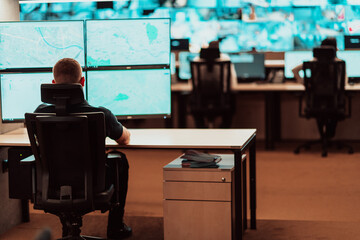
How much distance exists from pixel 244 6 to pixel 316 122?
3.05 m

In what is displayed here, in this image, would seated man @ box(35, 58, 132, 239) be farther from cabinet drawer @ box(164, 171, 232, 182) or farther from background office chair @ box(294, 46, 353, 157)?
background office chair @ box(294, 46, 353, 157)

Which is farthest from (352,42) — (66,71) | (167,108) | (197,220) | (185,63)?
(66,71)

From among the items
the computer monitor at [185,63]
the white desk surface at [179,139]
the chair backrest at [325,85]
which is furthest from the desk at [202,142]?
the computer monitor at [185,63]

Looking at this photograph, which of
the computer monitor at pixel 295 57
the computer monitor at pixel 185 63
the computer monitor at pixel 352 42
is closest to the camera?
the computer monitor at pixel 295 57

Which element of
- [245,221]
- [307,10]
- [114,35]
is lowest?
[245,221]

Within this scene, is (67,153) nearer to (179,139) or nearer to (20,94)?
(179,139)

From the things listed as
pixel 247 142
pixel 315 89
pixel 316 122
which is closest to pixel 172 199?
pixel 247 142

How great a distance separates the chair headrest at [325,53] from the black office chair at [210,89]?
0.99 meters

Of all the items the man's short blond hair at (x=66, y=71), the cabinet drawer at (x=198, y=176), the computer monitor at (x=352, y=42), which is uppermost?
the computer monitor at (x=352, y=42)

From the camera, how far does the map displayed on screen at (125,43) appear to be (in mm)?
4176

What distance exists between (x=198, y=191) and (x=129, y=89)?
0.93 metres

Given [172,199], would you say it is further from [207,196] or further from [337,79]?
[337,79]

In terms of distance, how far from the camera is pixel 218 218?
144 inches

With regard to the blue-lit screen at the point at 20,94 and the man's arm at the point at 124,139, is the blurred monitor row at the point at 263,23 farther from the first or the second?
the man's arm at the point at 124,139
